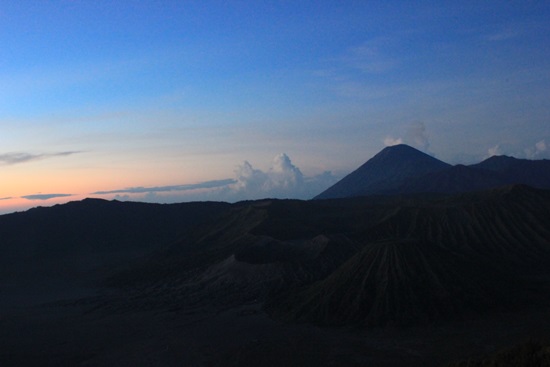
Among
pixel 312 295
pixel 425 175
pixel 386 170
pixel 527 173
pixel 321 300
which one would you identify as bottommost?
pixel 321 300

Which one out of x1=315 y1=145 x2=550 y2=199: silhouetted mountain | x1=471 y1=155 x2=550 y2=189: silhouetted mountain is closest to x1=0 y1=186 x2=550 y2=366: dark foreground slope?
x1=315 y1=145 x2=550 y2=199: silhouetted mountain

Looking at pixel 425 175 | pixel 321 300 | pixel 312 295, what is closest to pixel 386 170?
pixel 425 175

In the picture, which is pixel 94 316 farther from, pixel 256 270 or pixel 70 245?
pixel 70 245

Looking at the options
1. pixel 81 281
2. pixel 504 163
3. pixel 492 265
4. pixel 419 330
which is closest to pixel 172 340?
pixel 419 330

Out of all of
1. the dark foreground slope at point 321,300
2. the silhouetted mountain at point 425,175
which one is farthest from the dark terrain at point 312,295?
the silhouetted mountain at point 425,175

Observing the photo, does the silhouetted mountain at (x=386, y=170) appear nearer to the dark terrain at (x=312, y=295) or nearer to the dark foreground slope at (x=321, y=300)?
the dark terrain at (x=312, y=295)

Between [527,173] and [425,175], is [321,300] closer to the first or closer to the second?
[425,175]
